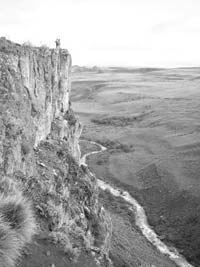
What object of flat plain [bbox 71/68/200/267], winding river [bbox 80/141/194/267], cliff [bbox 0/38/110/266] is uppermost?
cliff [bbox 0/38/110/266]

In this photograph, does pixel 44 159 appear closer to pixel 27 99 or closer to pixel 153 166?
pixel 27 99

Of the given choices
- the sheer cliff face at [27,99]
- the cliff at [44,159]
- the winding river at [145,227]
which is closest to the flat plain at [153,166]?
the winding river at [145,227]

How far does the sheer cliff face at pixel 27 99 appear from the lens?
1442 centimetres

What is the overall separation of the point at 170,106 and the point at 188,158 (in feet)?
140

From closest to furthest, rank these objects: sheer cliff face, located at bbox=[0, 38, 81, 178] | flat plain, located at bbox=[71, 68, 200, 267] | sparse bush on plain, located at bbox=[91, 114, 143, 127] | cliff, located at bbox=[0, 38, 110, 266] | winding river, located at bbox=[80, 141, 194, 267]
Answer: cliff, located at bbox=[0, 38, 110, 266]
sheer cliff face, located at bbox=[0, 38, 81, 178]
winding river, located at bbox=[80, 141, 194, 267]
flat plain, located at bbox=[71, 68, 200, 267]
sparse bush on plain, located at bbox=[91, 114, 143, 127]

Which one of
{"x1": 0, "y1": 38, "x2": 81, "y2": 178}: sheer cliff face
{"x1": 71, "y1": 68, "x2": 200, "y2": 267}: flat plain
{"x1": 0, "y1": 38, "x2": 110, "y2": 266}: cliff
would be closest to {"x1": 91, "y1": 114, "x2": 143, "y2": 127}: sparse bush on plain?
{"x1": 71, "y1": 68, "x2": 200, "y2": 267}: flat plain

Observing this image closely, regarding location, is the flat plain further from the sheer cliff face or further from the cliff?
the sheer cliff face

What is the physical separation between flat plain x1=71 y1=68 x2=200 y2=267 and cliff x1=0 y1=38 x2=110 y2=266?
4.54 m

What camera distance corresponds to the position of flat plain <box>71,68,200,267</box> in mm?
27219

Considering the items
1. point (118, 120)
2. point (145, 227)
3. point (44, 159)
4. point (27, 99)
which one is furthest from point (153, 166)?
point (118, 120)

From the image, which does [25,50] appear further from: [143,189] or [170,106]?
[170,106]

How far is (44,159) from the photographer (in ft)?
61.6

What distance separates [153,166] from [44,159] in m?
29.1

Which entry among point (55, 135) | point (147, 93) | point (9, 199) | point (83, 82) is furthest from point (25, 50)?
point (83, 82)
